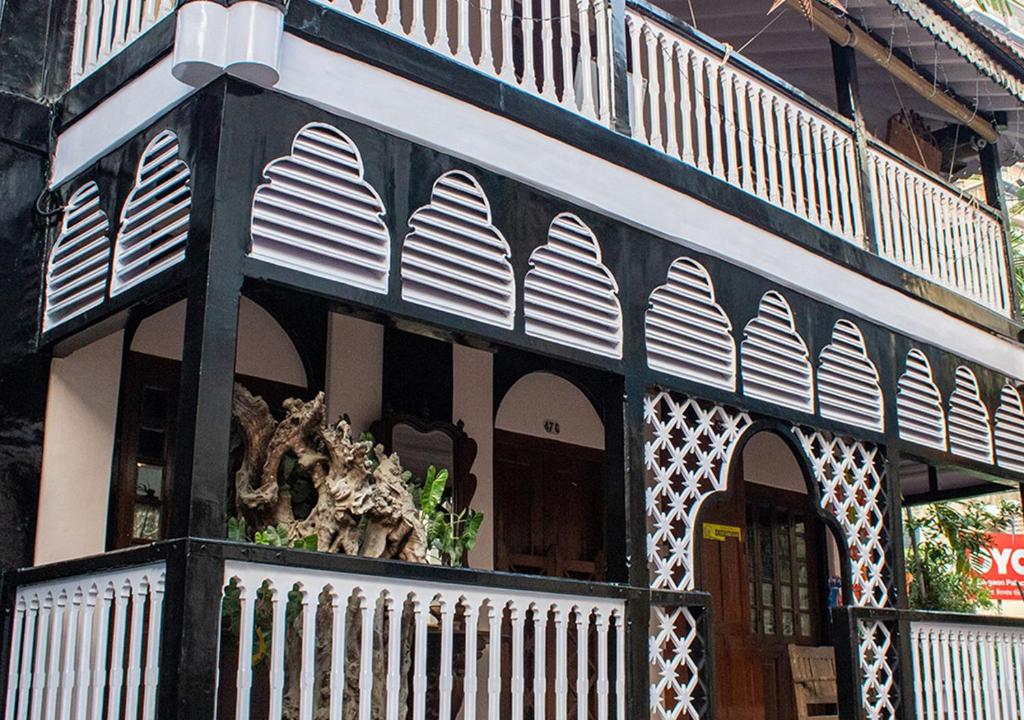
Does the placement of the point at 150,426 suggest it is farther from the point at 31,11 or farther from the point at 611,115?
the point at 611,115

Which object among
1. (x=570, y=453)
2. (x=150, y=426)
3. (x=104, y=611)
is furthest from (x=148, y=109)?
(x=570, y=453)

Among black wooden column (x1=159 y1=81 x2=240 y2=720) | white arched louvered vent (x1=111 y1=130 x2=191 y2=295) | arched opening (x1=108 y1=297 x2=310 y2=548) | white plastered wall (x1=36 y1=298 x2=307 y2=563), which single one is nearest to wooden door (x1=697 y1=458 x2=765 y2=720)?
arched opening (x1=108 y1=297 x2=310 y2=548)

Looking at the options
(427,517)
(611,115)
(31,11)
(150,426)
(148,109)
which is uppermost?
(31,11)

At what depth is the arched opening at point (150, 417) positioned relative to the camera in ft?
20.9

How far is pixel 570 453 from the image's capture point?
29.2 feet

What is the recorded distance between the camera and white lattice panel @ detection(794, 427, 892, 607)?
25.5ft

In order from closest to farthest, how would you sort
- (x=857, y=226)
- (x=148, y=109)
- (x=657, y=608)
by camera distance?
(x=148, y=109)
(x=657, y=608)
(x=857, y=226)

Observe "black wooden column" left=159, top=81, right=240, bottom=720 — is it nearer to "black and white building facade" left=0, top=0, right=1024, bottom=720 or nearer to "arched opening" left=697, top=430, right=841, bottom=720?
"black and white building facade" left=0, top=0, right=1024, bottom=720

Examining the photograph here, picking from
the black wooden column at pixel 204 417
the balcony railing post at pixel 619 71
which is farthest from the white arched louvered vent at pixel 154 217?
the balcony railing post at pixel 619 71

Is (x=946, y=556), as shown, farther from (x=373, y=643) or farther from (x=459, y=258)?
(x=373, y=643)

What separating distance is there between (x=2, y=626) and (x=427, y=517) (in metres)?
2.09

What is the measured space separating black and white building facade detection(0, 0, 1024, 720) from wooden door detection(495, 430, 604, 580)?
1.1 inches

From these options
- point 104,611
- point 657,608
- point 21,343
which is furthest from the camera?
point 657,608

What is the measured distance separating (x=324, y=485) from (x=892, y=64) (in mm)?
5945
